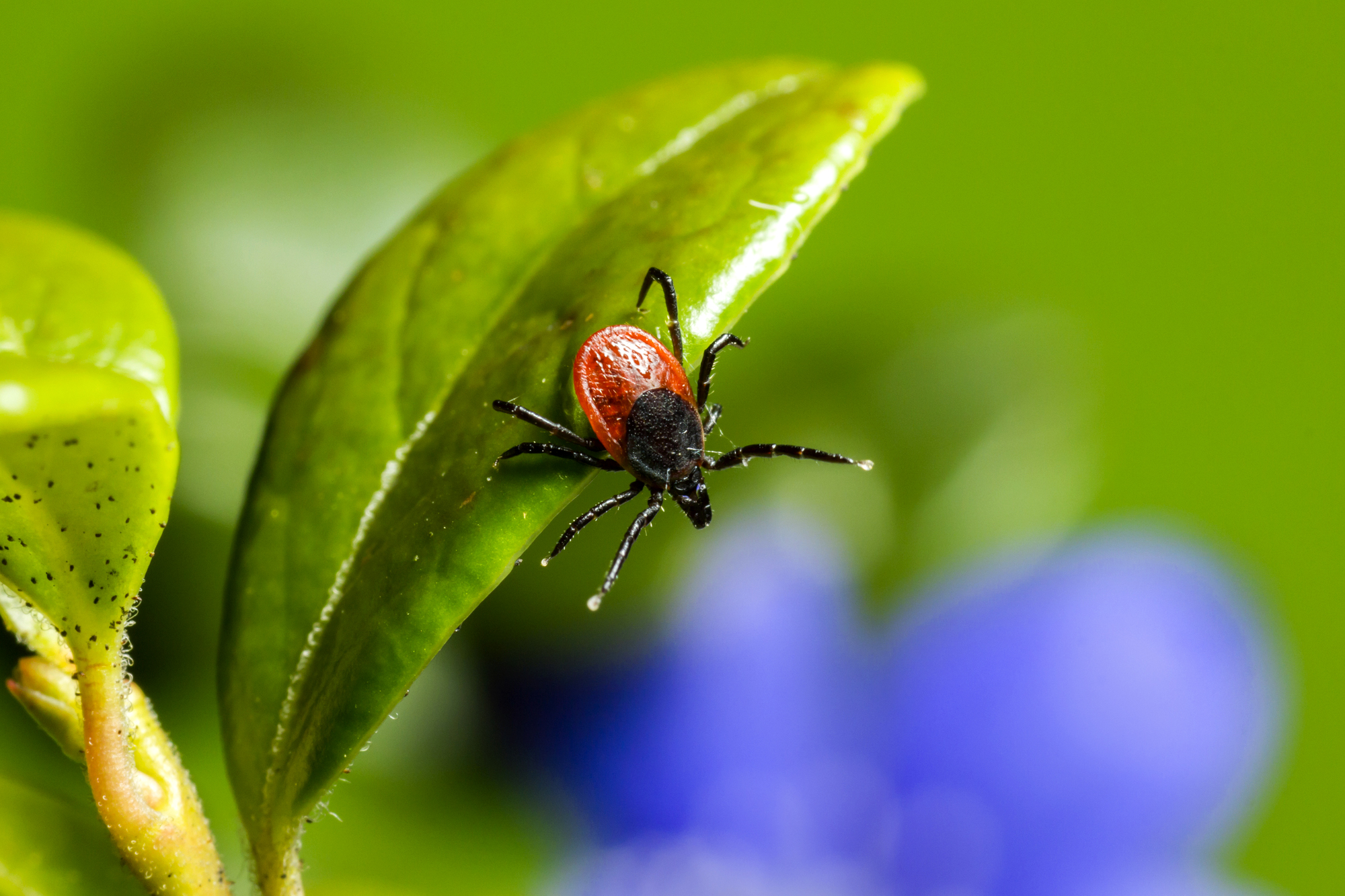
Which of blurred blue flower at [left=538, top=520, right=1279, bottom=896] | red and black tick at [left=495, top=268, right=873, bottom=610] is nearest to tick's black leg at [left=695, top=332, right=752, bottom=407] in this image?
red and black tick at [left=495, top=268, right=873, bottom=610]

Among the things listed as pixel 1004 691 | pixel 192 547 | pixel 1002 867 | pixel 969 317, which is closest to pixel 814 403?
pixel 969 317

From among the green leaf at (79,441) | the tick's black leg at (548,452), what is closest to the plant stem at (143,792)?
the green leaf at (79,441)

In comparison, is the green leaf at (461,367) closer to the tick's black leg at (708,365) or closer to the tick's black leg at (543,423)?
the tick's black leg at (543,423)

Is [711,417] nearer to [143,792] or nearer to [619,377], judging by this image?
[619,377]

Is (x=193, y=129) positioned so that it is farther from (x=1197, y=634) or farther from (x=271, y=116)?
(x=1197, y=634)

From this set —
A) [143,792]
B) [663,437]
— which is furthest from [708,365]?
[143,792]

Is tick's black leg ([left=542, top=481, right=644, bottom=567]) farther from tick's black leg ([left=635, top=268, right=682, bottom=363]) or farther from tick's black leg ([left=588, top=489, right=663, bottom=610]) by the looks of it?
tick's black leg ([left=635, top=268, right=682, bottom=363])
